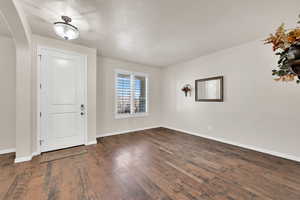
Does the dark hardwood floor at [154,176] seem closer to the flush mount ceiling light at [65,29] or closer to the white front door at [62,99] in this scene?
the white front door at [62,99]

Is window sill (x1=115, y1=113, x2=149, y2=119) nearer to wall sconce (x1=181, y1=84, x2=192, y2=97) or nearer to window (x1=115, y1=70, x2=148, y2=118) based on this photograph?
window (x1=115, y1=70, x2=148, y2=118)

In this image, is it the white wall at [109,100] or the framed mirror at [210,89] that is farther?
the white wall at [109,100]

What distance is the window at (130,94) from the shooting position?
4582 mm

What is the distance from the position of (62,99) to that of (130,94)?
2276 mm

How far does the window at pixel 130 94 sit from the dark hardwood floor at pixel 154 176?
189 cm

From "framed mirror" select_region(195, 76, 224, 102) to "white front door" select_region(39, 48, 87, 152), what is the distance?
355 centimetres

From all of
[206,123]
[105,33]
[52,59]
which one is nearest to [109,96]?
[52,59]

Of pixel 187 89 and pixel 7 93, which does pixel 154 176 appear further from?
pixel 7 93

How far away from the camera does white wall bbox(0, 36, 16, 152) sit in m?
2.79

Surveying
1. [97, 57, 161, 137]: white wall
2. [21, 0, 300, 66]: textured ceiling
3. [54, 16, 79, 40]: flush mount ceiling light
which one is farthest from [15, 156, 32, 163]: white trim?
[21, 0, 300, 66]: textured ceiling

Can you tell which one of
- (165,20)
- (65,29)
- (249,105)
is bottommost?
(249,105)

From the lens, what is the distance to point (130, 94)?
4855 millimetres

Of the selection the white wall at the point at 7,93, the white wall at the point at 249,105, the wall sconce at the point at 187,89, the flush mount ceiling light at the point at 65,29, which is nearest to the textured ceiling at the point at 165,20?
the flush mount ceiling light at the point at 65,29

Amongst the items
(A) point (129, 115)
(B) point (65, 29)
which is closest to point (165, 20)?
(B) point (65, 29)
